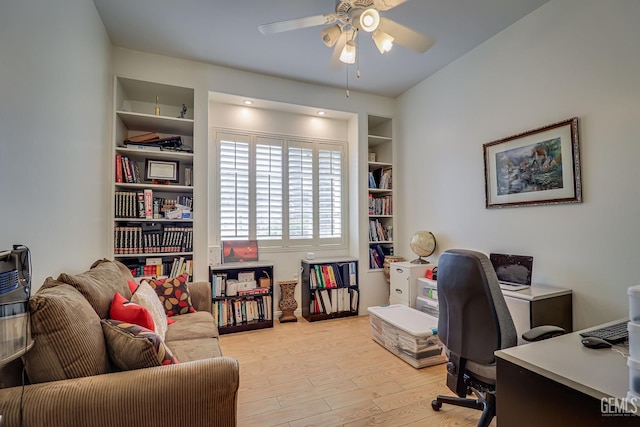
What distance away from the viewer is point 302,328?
336cm

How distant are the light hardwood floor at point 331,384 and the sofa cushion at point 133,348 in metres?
0.88

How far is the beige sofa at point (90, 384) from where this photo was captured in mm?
983

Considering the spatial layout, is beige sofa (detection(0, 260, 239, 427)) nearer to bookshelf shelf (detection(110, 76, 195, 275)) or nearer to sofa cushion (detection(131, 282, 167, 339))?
sofa cushion (detection(131, 282, 167, 339))

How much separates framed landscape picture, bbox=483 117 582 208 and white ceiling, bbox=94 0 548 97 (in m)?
1.08

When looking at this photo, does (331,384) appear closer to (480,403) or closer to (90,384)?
(480,403)

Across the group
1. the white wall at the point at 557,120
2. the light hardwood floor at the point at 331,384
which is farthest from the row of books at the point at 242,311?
the white wall at the point at 557,120

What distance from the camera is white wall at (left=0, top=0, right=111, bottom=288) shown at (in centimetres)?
127

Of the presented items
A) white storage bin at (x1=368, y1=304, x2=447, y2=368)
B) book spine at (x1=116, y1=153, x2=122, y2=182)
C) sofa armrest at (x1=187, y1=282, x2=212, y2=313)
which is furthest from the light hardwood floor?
book spine at (x1=116, y1=153, x2=122, y2=182)

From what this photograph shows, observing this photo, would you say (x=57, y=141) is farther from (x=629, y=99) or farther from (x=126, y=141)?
(x=629, y=99)

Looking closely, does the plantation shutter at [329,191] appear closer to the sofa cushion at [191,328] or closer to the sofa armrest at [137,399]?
the sofa cushion at [191,328]

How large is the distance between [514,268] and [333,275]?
1.96m

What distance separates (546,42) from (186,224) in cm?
380

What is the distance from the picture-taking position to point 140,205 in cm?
299

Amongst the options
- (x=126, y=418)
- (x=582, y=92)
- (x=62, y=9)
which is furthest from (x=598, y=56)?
(x=62, y=9)
